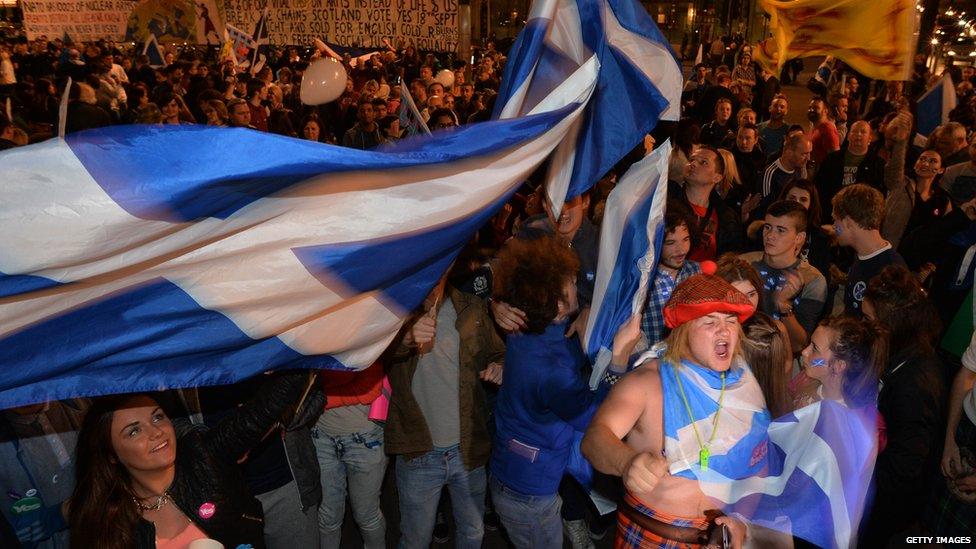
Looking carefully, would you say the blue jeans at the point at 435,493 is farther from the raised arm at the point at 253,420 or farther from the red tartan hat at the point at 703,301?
the red tartan hat at the point at 703,301

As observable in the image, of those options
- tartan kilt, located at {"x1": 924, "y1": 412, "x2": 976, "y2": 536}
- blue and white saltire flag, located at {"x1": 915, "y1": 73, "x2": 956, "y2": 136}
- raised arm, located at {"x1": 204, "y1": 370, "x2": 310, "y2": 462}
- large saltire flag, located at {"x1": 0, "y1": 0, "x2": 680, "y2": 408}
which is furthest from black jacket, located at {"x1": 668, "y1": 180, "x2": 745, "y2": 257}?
blue and white saltire flag, located at {"x1": 915, "y1": 73, "x2": 956, "y2": 136}

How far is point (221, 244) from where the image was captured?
91.1 inches

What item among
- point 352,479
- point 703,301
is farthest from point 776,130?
point 352,479

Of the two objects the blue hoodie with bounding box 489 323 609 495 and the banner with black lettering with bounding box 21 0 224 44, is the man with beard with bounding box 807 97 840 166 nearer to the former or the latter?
the blue hoodie with bounding box 489 323 609 495

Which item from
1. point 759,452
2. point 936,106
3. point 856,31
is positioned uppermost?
point 856,31

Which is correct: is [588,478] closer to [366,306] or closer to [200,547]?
[366,306]

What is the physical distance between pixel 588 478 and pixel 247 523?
1535 millimetres

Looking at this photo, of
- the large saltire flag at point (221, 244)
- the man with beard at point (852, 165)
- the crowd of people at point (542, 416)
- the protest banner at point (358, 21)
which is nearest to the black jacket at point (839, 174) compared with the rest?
the man with beard at point (852, 165)

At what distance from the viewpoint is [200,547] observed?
2.38 metres

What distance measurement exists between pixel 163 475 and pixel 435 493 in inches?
55.1

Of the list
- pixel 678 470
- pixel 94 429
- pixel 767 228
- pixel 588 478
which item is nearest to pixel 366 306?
pixel 94 429

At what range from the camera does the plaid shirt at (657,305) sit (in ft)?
14.3

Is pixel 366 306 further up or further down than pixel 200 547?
further up

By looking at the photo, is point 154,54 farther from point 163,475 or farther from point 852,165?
point 163,475
